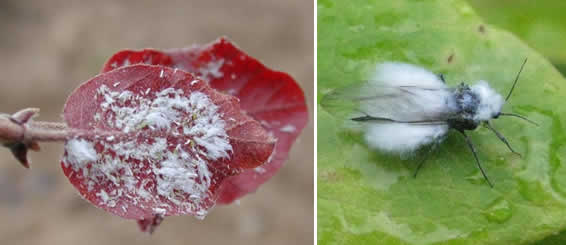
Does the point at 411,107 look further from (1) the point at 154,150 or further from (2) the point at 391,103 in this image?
(1) the point at 154,150

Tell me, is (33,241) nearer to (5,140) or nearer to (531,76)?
(5,140)

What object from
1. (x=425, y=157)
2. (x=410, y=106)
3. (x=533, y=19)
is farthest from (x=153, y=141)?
(x=533, y=19)

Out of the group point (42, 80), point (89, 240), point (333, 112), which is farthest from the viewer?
point (42, 80)

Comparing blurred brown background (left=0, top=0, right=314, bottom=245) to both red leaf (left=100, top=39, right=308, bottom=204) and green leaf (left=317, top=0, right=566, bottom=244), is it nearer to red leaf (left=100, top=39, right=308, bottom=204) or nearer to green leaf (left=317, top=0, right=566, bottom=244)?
green leaf (left=317, top=0, right=566, bottom=244)

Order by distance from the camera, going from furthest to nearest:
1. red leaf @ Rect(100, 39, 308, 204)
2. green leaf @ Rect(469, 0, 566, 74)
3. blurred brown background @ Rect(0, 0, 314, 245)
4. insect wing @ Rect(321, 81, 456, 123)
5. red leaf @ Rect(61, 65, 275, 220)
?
blurred brown background @ Rect(0, 0, 314, 245)
green leaf @ Rect(469, 0, 566, 74)
insect wing @ Rect(321, 81, 456, 123)
red leaf @ Rect(100, 39, 308, 204)
red leaf @ Rect(61, 65, 275, 220)

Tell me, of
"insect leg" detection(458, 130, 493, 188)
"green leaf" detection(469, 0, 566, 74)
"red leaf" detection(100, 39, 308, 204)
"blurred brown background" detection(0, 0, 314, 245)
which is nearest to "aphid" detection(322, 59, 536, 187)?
"insect leg" detection(458, 130, 493, 188)

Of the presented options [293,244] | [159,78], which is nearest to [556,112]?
[159,78]

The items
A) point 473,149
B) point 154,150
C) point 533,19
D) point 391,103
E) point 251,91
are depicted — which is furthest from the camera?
point 533,19
